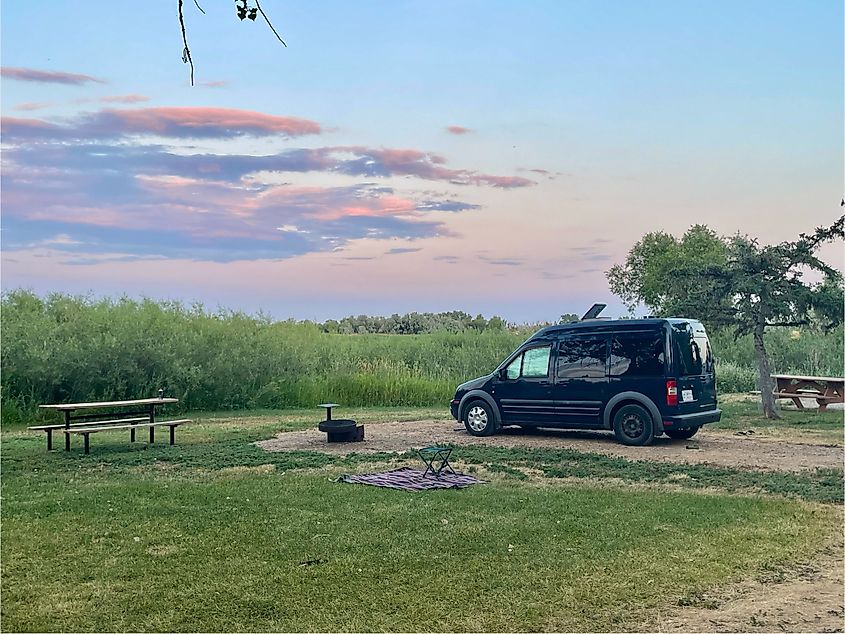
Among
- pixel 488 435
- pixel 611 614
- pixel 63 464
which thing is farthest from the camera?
pixel 488 435

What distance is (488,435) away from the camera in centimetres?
1462

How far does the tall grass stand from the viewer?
800 inches

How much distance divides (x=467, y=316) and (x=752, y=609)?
31.3 m

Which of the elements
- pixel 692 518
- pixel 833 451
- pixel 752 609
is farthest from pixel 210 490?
pixel 833 451

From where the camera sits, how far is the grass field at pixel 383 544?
5.38 m

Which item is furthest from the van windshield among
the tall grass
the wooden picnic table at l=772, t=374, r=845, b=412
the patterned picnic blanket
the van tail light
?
the tall grass

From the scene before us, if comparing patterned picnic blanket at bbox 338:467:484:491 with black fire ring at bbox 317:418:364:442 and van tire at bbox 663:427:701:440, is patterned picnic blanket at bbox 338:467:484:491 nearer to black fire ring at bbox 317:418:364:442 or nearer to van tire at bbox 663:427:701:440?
black fire ring at bbox 317:418:364:442

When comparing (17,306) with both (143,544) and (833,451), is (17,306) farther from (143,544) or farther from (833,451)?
(833,451)

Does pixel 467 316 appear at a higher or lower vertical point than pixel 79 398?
higher

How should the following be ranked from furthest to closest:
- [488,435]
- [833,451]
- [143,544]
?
1. [488,435]
2. [833,451]
3. [143,544]

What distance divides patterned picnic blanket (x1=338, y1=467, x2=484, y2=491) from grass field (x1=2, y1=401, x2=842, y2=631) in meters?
0.26

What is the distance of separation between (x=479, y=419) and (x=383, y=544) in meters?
8.08

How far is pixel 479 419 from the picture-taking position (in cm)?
1480

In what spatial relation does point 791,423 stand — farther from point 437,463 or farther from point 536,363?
point 437,463
